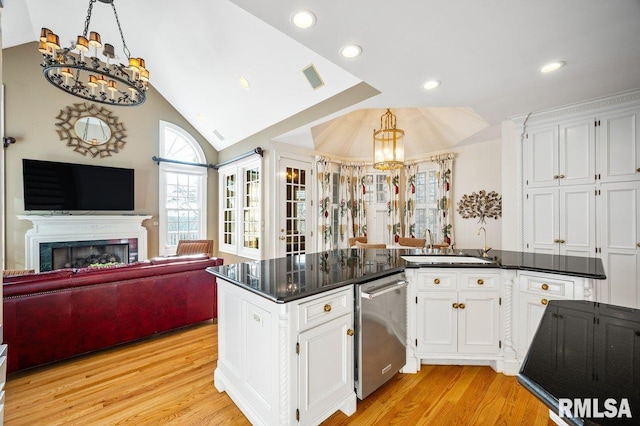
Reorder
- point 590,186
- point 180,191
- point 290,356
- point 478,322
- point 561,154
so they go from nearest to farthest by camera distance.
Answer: point 290,356, point 478,322, point 590,186, point 561,154, point 180,191

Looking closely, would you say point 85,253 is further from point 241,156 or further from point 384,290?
point 384,290

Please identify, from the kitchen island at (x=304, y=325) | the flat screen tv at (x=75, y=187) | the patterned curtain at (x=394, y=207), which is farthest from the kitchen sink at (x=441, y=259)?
the flat screen tv at (x=75, y=187)

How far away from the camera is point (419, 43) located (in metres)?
2.05

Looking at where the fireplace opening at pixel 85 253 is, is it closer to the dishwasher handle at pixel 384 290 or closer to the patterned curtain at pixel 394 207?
the dishwasher handle at pixel 384 290

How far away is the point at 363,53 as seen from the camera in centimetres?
218

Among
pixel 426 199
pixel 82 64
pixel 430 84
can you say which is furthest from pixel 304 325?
pixel 426 199

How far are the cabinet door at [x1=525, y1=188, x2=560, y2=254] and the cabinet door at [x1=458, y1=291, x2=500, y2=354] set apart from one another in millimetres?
1473

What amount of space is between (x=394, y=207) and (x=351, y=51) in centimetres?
392

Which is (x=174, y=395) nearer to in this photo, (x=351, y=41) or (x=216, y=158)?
(x=351, y=41)

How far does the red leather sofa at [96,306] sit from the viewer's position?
7.66 feet

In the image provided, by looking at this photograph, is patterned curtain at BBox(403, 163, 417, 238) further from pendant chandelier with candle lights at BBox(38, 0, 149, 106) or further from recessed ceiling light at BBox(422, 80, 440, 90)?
pendant chandelier with candle lights at BBox(38, 0, 149, 106)

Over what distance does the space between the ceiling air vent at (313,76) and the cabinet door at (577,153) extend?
2894 mm

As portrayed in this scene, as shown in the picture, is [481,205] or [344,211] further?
[344,211]

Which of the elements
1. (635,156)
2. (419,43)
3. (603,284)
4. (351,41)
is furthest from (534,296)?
(351,41)
